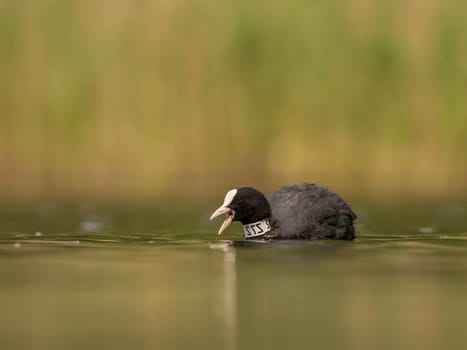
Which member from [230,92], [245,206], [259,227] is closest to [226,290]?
A: [245,206]

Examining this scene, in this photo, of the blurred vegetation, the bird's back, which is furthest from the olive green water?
the blurred vegetation

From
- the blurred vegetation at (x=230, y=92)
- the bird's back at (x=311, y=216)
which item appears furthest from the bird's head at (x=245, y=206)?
the blurred vegetation at (x=230, y=92)

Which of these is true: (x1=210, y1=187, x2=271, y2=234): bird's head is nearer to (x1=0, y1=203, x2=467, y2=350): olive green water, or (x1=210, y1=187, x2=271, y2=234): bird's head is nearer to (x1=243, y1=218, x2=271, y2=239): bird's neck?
(x1=243, y1=218, x2=271, y2=239): bird's neck

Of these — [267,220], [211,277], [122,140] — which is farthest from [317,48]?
[211,277]

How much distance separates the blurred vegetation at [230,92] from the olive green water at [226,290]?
44.7 ft

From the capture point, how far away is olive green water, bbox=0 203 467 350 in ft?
32.6

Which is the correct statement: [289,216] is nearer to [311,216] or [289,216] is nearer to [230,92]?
[311,216]

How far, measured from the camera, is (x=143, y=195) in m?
29.6

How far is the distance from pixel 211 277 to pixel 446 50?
23.8m

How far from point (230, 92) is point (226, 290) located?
24.1 metres

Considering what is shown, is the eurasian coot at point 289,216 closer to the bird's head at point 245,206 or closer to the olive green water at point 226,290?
the bird's head at point 245,206

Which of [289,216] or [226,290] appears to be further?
[289,216]

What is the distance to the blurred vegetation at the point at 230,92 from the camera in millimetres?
34719

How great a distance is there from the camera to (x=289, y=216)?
18500 millimetres
